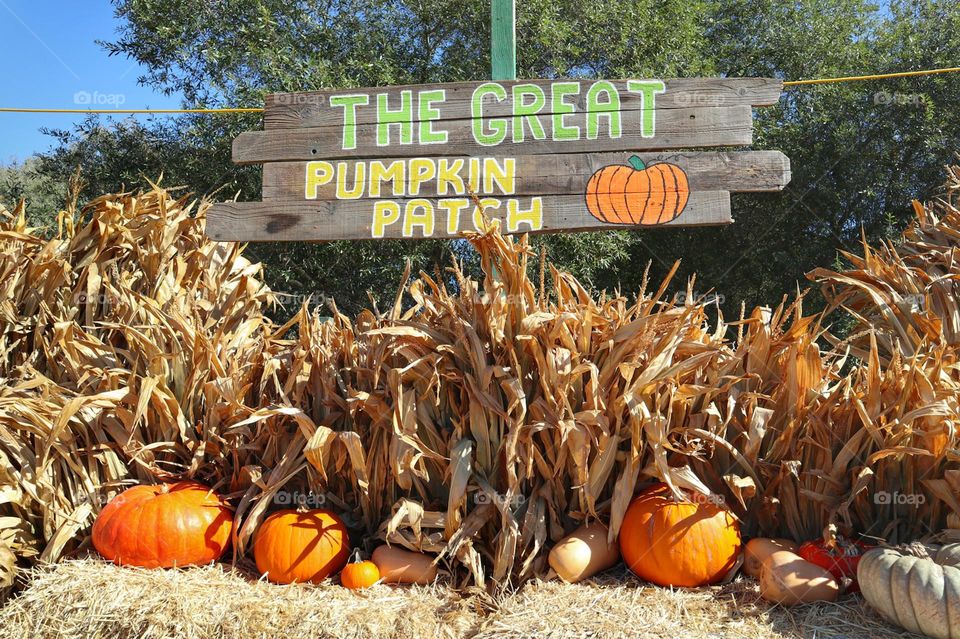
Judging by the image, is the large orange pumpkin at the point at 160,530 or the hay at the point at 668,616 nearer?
the hay at the point at 668,616

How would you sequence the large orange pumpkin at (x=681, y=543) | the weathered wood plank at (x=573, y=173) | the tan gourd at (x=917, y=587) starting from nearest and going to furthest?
1. the tan gourd at (x=917, y=587)
2. the large orange pumpkin at (x=681, y=543)
3. the weathered wood plank at (x=573, y=173)

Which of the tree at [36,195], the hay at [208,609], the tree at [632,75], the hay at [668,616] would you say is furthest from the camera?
the tree at [36,195]

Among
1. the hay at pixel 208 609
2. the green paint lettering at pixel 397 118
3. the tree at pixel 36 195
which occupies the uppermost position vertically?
the tree at pixel 36 195

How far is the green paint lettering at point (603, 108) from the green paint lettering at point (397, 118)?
101 centimetres

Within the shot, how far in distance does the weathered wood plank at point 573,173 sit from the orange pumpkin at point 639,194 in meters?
0.05

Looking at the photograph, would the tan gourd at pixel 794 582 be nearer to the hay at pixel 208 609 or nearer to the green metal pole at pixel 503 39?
the hay at pixel 208 609

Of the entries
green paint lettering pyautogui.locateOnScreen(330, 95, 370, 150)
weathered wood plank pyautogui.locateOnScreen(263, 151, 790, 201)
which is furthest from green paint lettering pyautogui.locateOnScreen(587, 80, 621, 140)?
green paint lettering pyautogui.locateOnScreen(330, 95, 370, 150)

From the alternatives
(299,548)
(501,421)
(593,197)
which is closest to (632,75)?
(593,197)

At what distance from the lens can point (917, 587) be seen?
2158 millimetres

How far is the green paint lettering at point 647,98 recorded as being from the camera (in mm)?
3994

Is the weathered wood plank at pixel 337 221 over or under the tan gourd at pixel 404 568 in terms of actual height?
over

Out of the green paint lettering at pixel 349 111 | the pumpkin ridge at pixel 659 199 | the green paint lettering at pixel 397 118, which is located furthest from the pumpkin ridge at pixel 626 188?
the green paint lettering at pixel 349 111

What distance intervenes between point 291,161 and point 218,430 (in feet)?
5.66

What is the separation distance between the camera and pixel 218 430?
3.15 m
